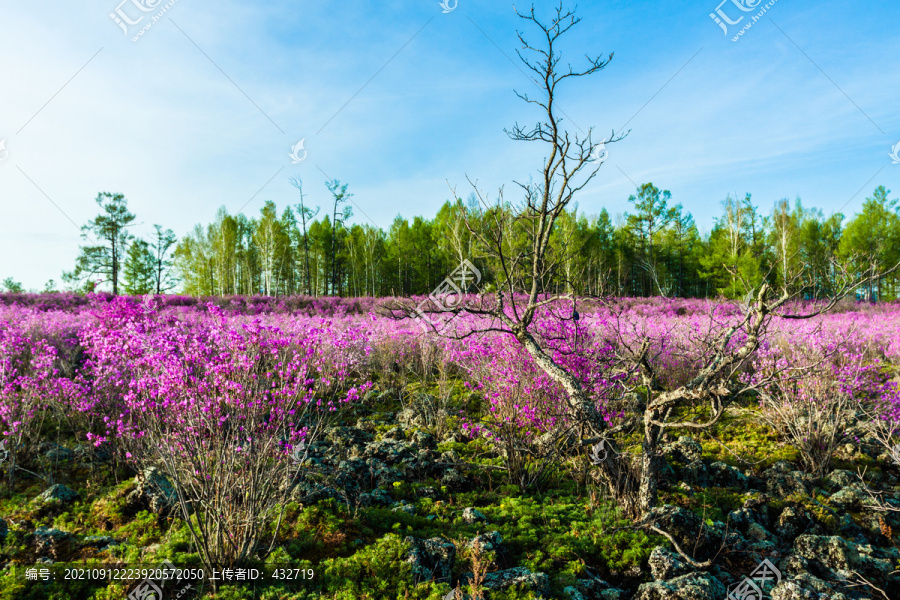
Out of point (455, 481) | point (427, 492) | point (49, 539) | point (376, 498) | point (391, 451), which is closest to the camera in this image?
point (49, 539)

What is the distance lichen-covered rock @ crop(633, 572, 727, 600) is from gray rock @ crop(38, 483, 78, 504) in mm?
4838

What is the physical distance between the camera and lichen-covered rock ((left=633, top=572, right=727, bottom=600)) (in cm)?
287

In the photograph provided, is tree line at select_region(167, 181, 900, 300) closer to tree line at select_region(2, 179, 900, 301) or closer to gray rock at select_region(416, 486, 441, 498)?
tree line at select_region(2, 179, 900, 301)

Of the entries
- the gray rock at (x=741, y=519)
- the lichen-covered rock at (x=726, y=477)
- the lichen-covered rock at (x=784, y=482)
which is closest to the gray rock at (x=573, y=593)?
the gray rock at (x=741, y=519)

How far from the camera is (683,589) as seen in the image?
290cm

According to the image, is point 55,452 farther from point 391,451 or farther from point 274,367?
point 391,451

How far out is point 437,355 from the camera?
28.1ft

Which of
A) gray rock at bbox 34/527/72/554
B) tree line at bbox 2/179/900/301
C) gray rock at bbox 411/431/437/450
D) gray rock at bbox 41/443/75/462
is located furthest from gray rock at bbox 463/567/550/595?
tree line at bbox 2/179/900/301

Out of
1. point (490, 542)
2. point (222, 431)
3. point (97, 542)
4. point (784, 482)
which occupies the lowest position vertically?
point (784, 482)

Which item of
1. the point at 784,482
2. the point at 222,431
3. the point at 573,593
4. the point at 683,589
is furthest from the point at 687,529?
the point at 222,431

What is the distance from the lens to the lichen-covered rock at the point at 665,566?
10.5ft

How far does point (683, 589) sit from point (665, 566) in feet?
1.04

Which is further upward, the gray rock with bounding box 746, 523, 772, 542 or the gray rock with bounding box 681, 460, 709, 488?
the gray rock with bounding box 681, 460, 709, 488

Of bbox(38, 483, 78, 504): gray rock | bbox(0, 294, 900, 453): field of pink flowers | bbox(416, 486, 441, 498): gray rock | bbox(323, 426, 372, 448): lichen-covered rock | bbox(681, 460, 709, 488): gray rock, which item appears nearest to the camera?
bbox(0, 294, 900, 453): field of pink flowers
